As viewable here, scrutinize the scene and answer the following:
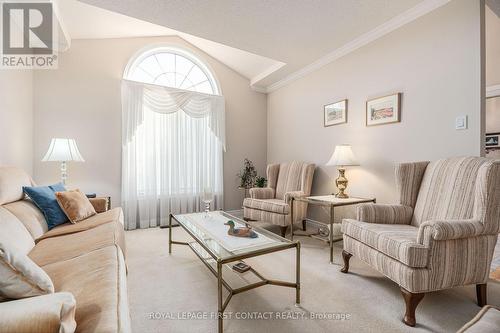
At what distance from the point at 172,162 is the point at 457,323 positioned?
3702 mm

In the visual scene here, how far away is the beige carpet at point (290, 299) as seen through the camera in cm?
147

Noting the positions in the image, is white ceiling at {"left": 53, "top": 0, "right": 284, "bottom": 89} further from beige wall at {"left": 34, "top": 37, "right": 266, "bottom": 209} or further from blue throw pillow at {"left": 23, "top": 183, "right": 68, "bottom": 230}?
blue throw pillow at {"left": 23, "top": 183, "right": 68, "bottom": 230}

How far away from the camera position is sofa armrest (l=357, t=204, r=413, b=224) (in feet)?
6.88

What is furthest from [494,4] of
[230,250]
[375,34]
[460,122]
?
[230,250]

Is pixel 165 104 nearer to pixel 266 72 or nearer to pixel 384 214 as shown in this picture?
pixel 266 72

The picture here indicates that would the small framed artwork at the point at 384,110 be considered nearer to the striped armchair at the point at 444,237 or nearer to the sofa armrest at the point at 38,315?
the striped armchair at the point at 444,237

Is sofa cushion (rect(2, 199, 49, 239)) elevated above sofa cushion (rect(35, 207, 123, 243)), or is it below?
above

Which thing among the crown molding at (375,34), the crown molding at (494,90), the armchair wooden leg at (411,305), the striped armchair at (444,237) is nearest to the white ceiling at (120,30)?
the crown molding at (375,34)

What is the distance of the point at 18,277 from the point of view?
806 mm

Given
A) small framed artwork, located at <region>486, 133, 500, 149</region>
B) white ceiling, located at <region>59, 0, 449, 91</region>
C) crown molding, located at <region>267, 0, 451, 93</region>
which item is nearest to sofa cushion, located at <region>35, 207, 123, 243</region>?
A: white ceiling, located at <region>59, 0, 449, 91</region>

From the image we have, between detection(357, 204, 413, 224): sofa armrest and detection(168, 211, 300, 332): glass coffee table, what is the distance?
83 centimetres

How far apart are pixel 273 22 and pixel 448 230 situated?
2467mm

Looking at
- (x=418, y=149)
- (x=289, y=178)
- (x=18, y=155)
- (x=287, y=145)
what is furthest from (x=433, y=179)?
(x=18, y=155)

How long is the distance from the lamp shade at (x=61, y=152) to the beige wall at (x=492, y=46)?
507cm
